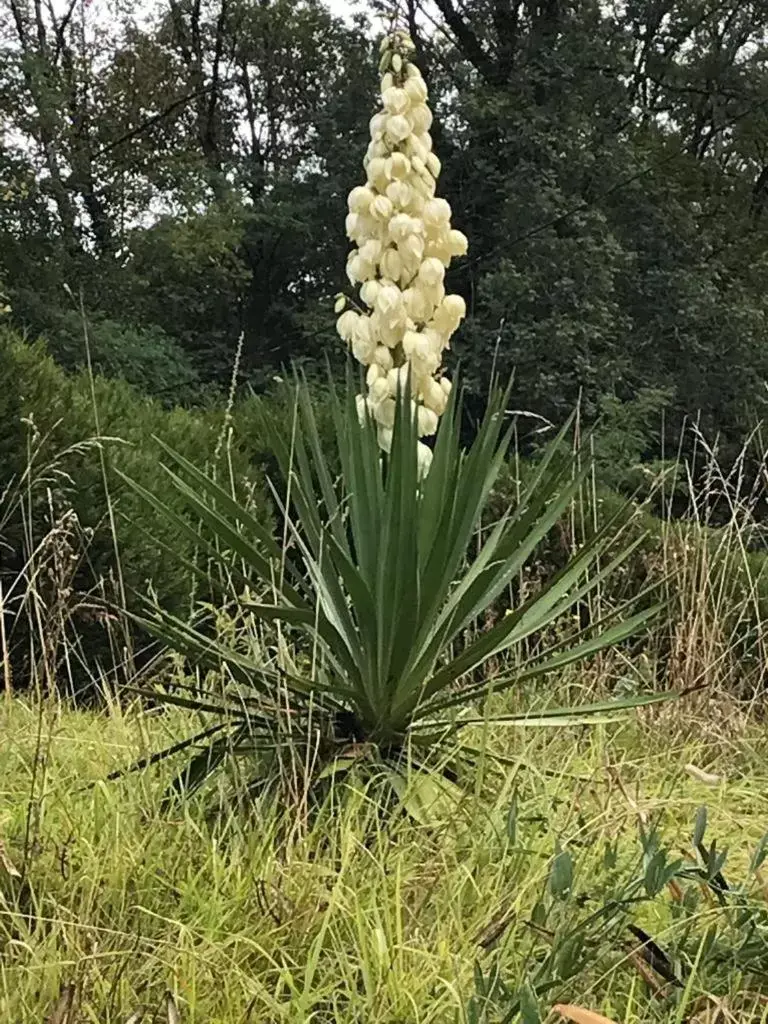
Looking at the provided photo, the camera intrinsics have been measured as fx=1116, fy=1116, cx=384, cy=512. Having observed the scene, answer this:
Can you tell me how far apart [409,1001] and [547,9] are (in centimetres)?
1383

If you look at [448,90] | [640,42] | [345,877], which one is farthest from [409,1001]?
[640,42]

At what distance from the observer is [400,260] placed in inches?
102

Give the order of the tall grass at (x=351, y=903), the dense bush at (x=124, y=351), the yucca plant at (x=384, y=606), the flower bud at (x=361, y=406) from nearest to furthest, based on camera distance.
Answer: the tall grass at (x=351, y=903) → the yucca plant at (x=384, y=606) → the flower bud at (x=361, y=406) → the dense bush at (x=124, y=351)

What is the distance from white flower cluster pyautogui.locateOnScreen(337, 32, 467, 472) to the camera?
2572 millimetres

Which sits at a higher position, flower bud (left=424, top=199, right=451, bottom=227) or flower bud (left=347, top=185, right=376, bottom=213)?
flower bud (left=347, top=185, right=376, bottom=213)

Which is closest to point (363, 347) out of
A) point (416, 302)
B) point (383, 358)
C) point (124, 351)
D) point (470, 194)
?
point (383, 358)

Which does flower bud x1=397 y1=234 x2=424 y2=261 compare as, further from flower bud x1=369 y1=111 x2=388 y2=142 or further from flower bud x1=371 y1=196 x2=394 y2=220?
flower bud x1=369 y1=111 x2=388 y2=142

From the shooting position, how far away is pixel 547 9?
1341 cm

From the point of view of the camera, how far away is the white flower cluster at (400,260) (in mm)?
2572

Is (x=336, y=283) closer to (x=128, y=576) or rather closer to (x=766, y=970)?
(x=128, y=576)

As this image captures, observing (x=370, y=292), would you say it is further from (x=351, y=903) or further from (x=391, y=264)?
(x=351, y=903)

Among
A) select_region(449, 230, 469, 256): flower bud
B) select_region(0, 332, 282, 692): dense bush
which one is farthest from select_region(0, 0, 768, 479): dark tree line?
select_region(449, 230, 469, 256): flower bud

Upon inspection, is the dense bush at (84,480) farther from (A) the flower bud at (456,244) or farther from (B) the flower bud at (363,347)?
(A) the flower bud at (456,244)

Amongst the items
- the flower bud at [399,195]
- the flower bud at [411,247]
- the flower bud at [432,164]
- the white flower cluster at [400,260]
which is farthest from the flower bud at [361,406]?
the flower bud at [432,164]
